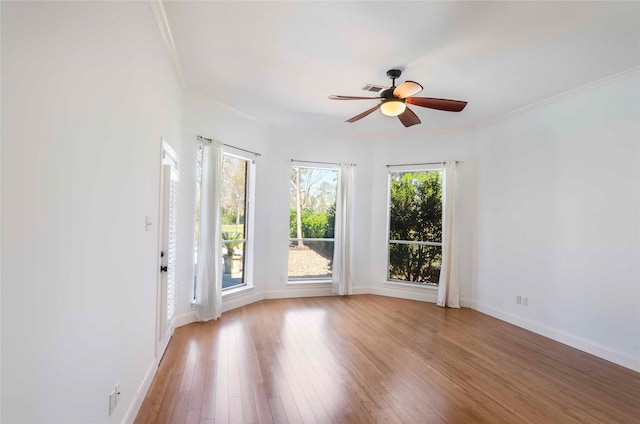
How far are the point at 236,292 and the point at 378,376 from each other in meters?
2.56

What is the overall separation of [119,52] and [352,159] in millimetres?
4208

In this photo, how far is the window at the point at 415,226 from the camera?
17.1 ft

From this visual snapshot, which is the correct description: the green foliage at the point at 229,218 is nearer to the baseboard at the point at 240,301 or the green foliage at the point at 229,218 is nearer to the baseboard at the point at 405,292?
the baseboard at the point at 240,301

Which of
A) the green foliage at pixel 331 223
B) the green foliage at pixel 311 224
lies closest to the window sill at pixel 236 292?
the green foliage at pixel 311 224

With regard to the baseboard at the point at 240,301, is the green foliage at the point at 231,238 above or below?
above

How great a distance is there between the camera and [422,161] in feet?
17.3

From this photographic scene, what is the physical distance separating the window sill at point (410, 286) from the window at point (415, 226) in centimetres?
7

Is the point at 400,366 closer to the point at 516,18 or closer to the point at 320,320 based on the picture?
the point at 320,320

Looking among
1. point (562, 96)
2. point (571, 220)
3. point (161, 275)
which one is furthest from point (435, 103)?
point (161, 275)

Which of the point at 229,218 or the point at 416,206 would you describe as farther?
the point at 416,206

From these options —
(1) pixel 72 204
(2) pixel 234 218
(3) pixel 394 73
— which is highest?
(3) pixel 394 73

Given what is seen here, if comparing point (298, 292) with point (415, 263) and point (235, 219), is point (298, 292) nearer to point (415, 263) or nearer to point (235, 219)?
point (235, 219)

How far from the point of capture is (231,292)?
4430 millimetres

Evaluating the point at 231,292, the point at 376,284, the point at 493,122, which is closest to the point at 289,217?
the point at 231,292
